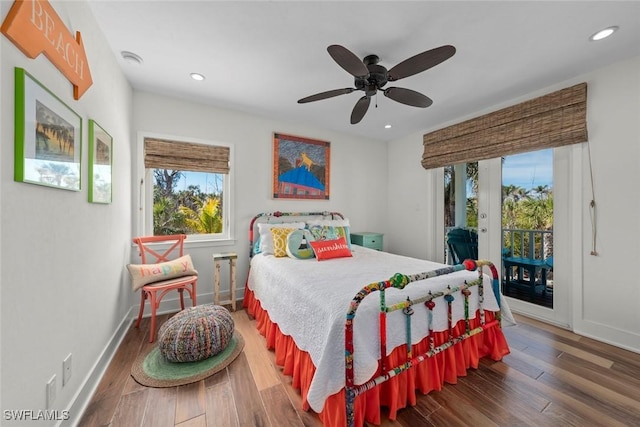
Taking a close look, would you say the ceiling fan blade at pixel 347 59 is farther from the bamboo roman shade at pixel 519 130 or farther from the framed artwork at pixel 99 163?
the bamboo roman shade at pixel 519 130

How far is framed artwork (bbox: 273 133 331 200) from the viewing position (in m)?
3.52

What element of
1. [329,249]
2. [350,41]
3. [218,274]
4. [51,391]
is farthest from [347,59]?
[218,274]

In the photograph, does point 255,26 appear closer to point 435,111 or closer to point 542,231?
point 435,111

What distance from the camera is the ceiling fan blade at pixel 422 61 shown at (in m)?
1.47

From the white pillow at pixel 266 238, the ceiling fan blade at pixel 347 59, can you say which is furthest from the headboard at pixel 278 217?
the ceiling fan blade at pixel 347 59

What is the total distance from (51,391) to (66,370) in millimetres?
158

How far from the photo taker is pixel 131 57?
6.85ft

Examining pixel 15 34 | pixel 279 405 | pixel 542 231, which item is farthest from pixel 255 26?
pixel 542 231

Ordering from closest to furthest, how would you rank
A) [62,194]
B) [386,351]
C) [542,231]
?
[62,194]
[386,351]
[542,231]

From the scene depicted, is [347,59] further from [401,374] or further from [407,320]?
[401,374]

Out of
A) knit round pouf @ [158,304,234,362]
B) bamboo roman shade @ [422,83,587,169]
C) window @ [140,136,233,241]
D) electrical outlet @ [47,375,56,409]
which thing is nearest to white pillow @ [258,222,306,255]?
window @ [140,136,233,241]

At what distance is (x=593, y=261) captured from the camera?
233 cm

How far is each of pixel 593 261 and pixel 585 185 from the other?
738 mm

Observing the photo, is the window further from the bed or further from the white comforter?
the bed
